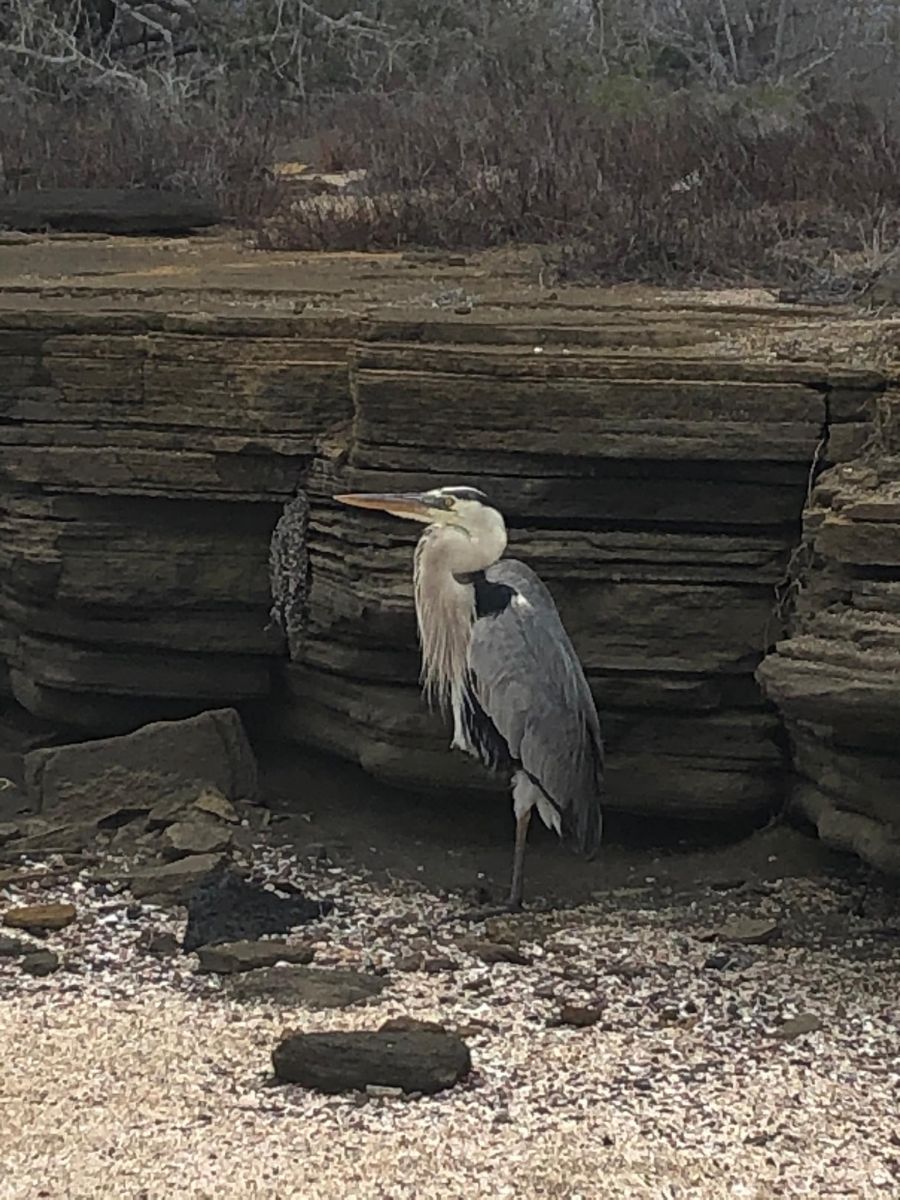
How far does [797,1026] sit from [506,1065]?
2.25 feet

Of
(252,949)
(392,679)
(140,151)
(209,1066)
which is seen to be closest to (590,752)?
(392,679)

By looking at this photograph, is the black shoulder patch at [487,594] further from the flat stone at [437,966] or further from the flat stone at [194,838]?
Answer: the flat stone at [194,838]

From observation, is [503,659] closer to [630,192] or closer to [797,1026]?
[797,1026]

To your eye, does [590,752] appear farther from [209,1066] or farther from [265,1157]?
[265,1157]

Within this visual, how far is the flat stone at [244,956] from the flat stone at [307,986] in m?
0.04

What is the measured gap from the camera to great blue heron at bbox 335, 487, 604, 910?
4.85 metres

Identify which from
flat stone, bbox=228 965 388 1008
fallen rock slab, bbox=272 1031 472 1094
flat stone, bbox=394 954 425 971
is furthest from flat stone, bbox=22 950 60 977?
fallen rock slab, bbox=272 1031 472 1094

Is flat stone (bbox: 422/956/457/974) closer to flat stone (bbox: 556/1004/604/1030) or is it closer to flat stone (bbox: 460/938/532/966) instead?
flat stone (bbox: 460/938/532/966)

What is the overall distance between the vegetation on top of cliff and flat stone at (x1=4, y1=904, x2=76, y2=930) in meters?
3.19

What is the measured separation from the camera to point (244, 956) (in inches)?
176

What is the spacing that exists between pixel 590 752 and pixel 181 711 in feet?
5.40

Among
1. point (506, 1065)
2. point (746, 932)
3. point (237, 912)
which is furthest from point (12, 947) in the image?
point (746, 932)

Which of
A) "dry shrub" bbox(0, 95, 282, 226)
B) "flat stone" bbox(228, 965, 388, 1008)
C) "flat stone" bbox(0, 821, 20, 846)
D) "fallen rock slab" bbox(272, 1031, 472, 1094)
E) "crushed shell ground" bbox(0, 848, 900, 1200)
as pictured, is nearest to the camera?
"crushed shell ground" bbox(0, 848, 900, 1200)

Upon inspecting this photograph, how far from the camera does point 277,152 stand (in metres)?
11.4
